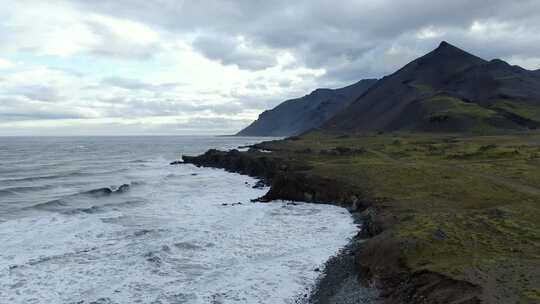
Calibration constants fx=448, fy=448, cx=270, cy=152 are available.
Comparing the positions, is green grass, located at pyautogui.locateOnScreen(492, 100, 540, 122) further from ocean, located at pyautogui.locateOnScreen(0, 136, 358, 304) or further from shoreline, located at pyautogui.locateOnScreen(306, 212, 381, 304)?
shoreline, located at pyautogui.locateOnScreen(306, 212, 381, 304)

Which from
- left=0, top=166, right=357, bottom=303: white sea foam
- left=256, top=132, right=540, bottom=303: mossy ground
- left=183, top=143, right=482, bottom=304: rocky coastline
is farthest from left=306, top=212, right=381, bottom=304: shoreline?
left=256, top=132, right=540, bottom=303: mossy ground

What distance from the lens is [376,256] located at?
24.7 m

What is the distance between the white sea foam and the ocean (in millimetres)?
68

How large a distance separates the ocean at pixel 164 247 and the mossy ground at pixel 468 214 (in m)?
5.73

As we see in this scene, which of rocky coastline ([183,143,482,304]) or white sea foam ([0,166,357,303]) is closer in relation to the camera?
rocky coastline ([183,143,482,304])

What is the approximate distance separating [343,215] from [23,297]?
25736mm

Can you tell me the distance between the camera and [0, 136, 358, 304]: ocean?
2350cm

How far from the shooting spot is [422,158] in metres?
71.5

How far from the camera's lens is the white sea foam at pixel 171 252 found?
2338 centimetres

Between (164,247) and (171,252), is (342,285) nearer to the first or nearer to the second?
(171,252)

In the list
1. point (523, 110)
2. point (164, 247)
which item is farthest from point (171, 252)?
point (523, 110)

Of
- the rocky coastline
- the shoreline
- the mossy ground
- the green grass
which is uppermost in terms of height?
the green grass

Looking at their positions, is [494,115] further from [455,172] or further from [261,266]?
[261,266]

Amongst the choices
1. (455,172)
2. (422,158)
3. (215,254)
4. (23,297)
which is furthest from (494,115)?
(23,297)
